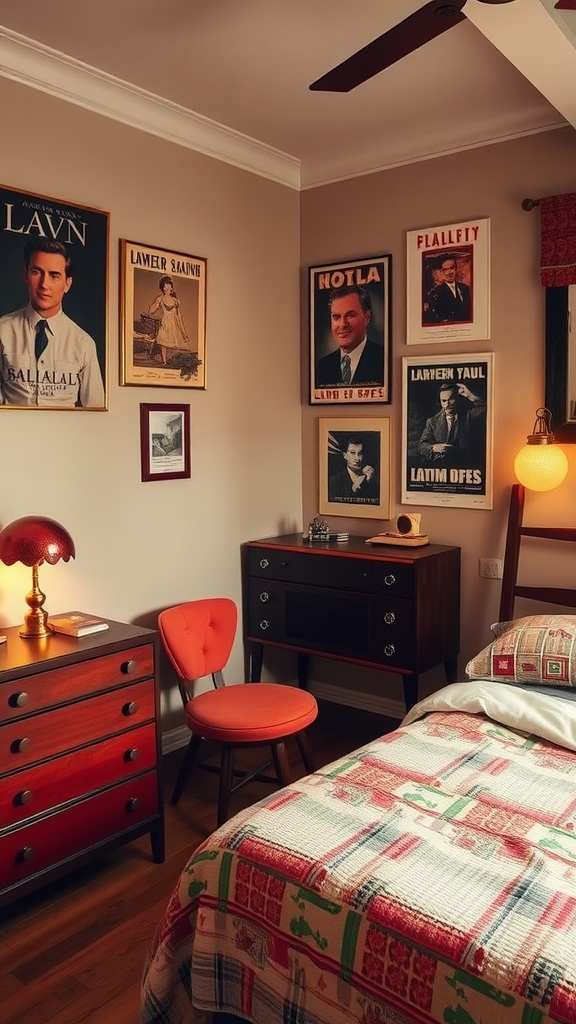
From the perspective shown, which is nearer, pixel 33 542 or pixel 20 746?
pixel 20 746

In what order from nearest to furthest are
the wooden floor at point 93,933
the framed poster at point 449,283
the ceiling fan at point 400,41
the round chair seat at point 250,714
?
the ceiling fan at point 400,41 < the wooden floor at point 93,933 < the round chair seat at point 250,714 < the framed poster at point 449,283

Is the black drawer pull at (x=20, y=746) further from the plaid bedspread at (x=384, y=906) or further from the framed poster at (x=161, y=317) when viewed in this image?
the framed poster at (x=161, y=317)

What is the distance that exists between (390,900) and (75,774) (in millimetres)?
1300

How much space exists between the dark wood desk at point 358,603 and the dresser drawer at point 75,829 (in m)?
1.21

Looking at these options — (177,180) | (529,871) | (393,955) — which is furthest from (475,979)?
(177,180)

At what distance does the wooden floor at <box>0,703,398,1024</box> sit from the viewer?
211cm

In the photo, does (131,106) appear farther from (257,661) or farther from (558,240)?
(257,661)

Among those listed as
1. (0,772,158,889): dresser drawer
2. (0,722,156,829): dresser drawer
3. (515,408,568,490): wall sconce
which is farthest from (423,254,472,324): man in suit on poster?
(0,772,158,889): dresser drawer

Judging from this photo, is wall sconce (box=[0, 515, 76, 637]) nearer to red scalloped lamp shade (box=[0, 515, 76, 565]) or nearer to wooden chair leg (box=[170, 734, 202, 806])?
red scalloped lamp shade (box=[0, 515, 76, 565])

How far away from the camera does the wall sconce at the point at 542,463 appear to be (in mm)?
3289

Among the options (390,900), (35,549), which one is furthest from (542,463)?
(390,900)

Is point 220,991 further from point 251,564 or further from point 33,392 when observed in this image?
point 251,564

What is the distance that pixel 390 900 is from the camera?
1599 mm

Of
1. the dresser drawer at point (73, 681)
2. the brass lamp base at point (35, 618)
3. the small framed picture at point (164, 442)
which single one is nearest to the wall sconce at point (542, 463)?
the small framed picture at point (164, 442)
